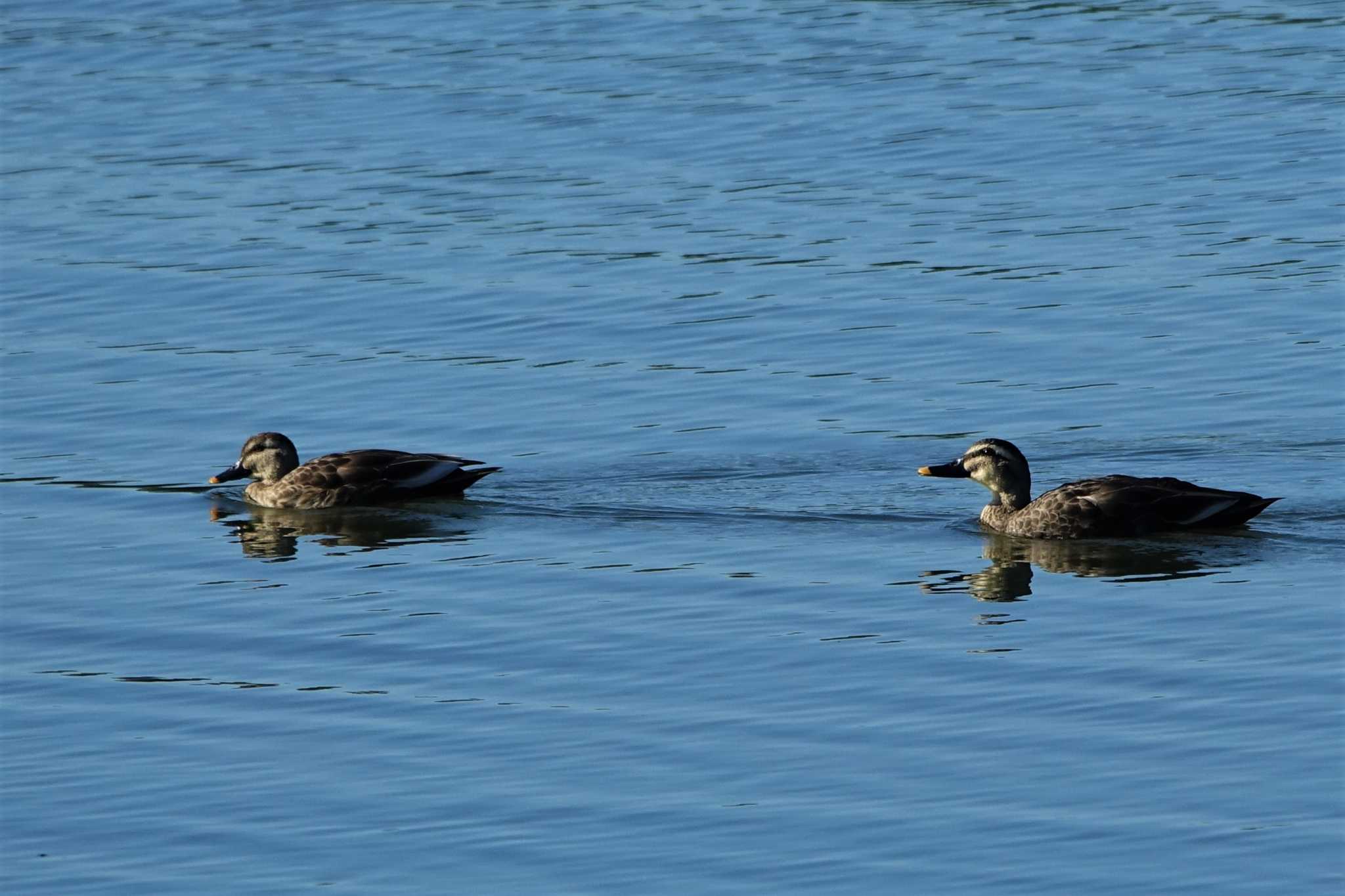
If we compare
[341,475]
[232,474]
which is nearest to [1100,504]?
[341,475]

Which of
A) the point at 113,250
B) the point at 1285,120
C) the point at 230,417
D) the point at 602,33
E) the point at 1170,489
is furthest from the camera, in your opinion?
the point at 602,33

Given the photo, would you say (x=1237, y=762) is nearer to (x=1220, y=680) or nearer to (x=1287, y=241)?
(x=1220, y=680)

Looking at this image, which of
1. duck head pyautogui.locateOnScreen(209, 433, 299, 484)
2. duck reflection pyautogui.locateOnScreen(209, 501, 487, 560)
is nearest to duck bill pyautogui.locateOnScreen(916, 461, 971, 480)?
duck reflection pyautogui.locateOnScreen(209, 501, 487, 560)

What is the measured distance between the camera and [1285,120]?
3306cm

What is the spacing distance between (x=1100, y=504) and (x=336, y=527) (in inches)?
220

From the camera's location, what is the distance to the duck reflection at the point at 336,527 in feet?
61.4

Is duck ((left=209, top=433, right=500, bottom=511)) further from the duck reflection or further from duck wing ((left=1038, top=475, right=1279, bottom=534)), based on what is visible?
duck wing ((left=1038, top=475, right=1279, bottom=534))

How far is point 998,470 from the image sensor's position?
60.9 feet

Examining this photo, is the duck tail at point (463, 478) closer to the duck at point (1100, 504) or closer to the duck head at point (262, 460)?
the duck head at point (262, 460)

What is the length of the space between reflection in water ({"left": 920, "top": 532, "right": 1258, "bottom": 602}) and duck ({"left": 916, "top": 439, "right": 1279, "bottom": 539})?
0.30 ft

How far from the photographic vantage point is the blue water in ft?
40.0

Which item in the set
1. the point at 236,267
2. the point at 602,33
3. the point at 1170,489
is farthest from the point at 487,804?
the point at 602,33

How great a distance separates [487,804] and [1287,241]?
16.2 m

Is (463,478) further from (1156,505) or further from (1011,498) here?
(1156,505)
